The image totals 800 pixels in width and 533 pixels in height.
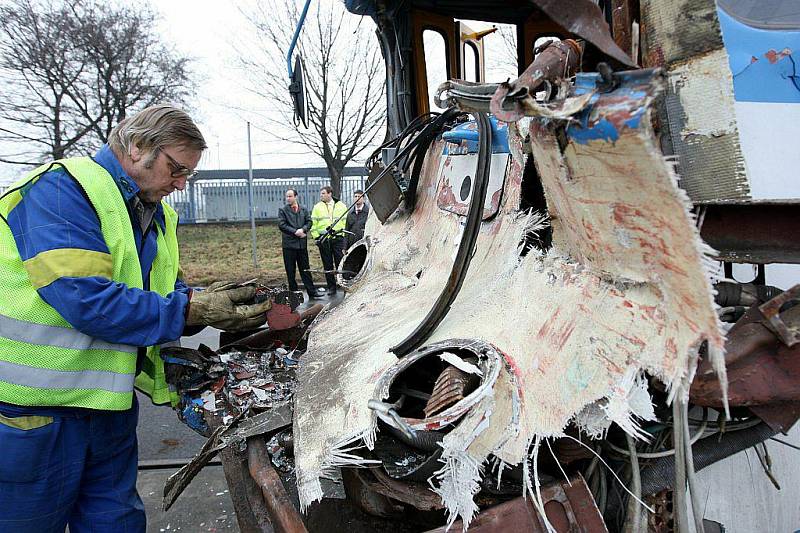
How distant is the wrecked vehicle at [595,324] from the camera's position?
1.14 meters

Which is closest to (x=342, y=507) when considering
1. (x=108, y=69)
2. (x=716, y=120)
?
→ (x=716, y=120)

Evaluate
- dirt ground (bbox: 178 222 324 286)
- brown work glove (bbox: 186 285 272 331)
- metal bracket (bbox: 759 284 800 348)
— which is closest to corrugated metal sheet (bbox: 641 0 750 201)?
metal bracket (bbox: 759 284 800 348)

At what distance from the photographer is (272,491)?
1744 mm

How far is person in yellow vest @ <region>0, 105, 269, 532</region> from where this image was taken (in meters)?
1.95

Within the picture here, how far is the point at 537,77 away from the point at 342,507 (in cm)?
150

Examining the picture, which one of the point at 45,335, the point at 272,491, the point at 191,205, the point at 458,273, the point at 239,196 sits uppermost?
the point at 239,196

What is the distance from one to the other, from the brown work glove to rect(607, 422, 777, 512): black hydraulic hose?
5.17 ft

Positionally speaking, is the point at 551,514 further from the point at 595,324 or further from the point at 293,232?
the point at 293,232

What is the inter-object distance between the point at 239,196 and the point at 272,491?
19768mm

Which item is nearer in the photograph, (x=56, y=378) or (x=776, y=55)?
(x=776, y=55)

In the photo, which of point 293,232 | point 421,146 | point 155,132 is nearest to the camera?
point 155,132

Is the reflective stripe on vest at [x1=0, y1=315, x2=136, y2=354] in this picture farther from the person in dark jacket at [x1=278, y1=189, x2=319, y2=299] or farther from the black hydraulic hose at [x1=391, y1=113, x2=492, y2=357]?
the person in dark jacket at [x1=278, y1=189, x2=319, y2=299]

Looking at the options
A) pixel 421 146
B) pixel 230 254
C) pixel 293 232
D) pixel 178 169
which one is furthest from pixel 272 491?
pixel 230 254

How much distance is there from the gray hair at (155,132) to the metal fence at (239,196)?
56.5ft
